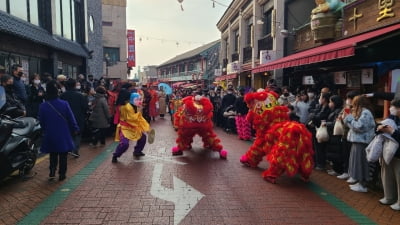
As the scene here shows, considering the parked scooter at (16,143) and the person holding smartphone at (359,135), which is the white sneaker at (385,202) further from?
the parked scooter at (16,143)

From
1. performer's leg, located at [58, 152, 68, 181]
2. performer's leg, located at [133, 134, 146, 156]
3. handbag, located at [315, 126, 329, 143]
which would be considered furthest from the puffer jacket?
performer's leg, located at [58, 152, 68, 181]

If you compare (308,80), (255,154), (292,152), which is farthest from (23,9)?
(292,152)

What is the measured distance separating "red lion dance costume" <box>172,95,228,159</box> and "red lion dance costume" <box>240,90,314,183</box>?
119cm

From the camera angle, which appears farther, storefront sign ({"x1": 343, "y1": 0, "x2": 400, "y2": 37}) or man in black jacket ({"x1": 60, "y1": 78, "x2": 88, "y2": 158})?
storefront sign ({"x1": 343, "y1": 0, "x2": 400, "y2": 37})

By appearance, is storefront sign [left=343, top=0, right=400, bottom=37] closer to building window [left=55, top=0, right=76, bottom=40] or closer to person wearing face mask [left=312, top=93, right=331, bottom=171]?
person wearing face mask [left=312, top=93, right=331, bottom=171]

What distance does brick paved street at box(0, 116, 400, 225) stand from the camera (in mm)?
4457

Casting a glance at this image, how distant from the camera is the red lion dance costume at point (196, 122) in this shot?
7.77 meters

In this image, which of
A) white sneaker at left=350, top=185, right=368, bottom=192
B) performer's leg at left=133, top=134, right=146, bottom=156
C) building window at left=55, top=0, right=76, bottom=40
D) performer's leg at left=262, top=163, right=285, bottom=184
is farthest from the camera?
building window at left=55, top=0, right=76, bottom=40

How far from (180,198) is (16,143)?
283 centimetres

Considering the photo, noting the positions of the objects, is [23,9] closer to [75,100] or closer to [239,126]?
[75,100]

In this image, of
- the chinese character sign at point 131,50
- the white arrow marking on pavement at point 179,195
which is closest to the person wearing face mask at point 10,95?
the white arrow marking on pavement at point 179,195

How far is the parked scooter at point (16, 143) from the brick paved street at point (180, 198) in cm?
35

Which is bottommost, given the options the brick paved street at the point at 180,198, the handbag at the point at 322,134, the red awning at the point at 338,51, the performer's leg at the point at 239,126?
the brick paved street at the point at 180,198

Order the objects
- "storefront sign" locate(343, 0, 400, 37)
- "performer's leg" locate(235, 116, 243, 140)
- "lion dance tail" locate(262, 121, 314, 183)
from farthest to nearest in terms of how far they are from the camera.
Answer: "performer's leg" locate(235, 116, 243, 140)
"storefront sign" locate(343, 0, 400, 37)
"lion dance tail" locate(262, 121, 314, 183)
